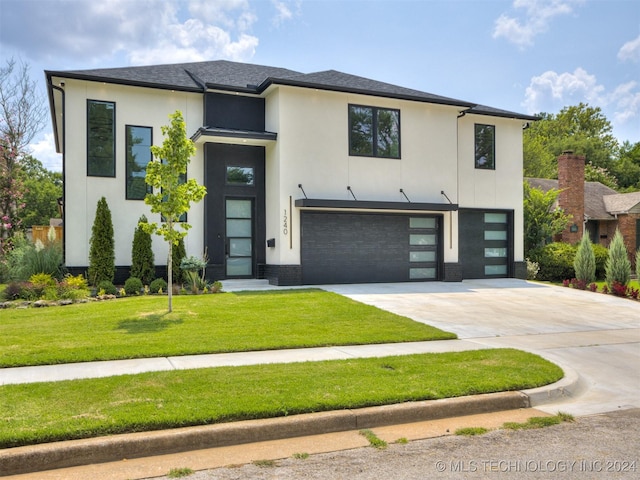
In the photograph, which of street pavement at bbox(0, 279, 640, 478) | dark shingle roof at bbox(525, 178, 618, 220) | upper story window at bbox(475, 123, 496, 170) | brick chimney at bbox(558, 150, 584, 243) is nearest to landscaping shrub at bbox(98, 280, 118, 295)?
street pavement at bbox(0, 279, 640, 478)

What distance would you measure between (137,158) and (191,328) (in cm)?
909

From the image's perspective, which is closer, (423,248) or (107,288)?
(107,288)

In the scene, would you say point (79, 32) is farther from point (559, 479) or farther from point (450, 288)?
point (559, 479)

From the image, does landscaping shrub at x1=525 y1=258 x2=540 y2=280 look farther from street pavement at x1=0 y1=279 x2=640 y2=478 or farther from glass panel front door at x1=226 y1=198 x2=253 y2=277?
glass panel front door at x1=226 y1=198 x2=253 y2=277

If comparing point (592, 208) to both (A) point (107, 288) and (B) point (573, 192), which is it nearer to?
(B) point (573, 192)

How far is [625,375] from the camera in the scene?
7.35 m

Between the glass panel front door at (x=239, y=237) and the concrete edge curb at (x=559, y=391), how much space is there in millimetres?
12314

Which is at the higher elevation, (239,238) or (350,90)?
(350,90)

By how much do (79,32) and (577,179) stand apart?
2340 cm

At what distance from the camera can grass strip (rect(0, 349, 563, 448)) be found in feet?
15.6

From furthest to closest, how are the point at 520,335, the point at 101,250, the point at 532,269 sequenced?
the point at 532,269
the point at 101,250
the point at 520,335


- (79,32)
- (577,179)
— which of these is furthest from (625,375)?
(577,179)

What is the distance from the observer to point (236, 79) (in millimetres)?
18562

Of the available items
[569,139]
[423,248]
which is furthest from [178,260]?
[569,139]
